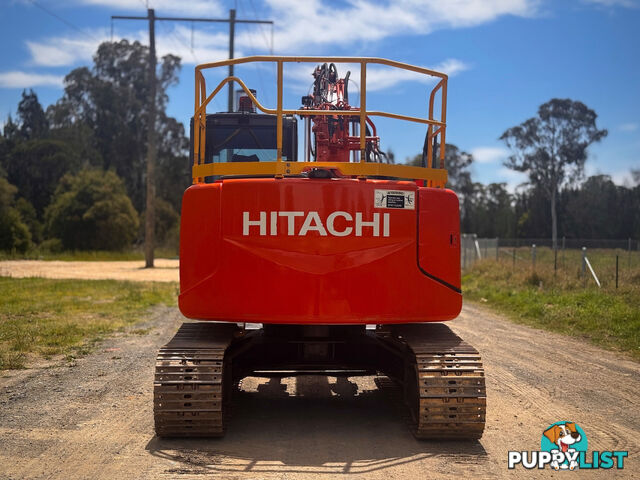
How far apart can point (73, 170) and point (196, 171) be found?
197 ft

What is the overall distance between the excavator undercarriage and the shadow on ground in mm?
172

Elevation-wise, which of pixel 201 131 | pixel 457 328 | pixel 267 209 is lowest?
pixel 457 328

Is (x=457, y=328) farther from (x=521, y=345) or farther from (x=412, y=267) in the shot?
(x=412, y=267)

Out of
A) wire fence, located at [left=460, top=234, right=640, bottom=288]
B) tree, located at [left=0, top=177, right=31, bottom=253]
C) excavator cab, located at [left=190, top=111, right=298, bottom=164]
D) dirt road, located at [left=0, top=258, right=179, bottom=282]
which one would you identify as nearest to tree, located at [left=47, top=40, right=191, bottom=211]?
tree, located at [left=0, top=177, right=31, bottom=253]

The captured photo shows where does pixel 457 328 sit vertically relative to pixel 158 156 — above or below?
below

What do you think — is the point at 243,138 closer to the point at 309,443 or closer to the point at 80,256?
the point at 309,443

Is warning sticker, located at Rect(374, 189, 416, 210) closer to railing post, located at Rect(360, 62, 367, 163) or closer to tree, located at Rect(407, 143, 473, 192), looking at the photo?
railing post, located at Rect(360, 62, 367, 163)

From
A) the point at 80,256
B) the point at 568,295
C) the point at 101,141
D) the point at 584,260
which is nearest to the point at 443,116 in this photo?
the point at 568,295

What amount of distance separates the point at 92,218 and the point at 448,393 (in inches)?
1849

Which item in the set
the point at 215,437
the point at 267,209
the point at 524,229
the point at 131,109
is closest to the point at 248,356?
the point at 215,437

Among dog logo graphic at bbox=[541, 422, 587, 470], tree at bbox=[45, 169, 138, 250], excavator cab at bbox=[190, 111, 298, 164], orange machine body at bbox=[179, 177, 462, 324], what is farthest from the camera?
tree at bbox=[45, 169, 138, 250]

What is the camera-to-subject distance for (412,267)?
5.64 metres

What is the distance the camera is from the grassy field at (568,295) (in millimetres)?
12383

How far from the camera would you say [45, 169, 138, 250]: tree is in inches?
1939
